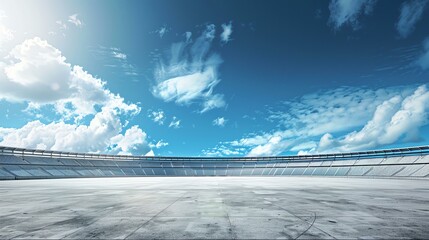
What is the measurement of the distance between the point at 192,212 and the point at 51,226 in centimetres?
421

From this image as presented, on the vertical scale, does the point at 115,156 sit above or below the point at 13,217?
above

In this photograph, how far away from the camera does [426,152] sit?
5816 cm

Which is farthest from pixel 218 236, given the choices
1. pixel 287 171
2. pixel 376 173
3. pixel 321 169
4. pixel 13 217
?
pixel 287 171

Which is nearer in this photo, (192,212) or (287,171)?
(192,212)

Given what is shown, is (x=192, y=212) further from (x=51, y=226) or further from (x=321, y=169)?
(x=321, y=169)

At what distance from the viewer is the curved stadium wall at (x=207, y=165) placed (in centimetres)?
5794

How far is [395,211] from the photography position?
28.3 ft

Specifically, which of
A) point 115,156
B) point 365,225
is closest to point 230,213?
point 365,225

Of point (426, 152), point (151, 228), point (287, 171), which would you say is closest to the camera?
point (151, 228)

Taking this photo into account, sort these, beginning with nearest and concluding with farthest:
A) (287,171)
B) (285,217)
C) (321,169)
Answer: (285,217) → (321,169) → (287,171)

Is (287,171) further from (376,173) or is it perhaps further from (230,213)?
(230,213)

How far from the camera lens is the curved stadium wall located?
190ft

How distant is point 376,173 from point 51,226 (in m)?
74.6

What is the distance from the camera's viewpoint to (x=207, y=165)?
109000 millimetres
